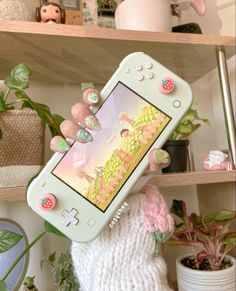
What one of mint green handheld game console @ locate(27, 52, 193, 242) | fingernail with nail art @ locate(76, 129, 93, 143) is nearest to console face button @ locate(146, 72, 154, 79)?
mint green handheld game console @ locate(27, 52, 193, 242)

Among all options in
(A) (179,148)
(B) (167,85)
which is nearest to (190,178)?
(A) (179,148)

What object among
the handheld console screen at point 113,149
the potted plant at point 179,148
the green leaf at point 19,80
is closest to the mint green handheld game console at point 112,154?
the handheld console screen at point 113,149

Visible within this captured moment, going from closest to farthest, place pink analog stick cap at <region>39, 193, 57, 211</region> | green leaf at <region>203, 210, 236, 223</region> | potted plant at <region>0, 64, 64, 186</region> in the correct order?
pink analog stick cap at <region>39, 193, 57, 211</region>
potted plant at <region>0, 64, 64, 186</region>
green leaf at <region>203, 210, 236, 223</region>

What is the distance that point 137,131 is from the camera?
343mm

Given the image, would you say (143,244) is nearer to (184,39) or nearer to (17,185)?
(17,185)

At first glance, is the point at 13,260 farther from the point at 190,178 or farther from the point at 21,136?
the point at 190,178

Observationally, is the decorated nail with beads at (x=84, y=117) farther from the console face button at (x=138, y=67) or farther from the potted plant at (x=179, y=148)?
the potted plant at (x=179, y=148)

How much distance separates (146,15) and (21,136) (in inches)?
12.8

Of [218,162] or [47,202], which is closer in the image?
[47,202]

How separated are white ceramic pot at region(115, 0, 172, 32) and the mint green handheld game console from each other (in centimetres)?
20

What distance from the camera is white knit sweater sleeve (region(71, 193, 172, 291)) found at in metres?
0.32

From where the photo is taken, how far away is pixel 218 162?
0.57 metres

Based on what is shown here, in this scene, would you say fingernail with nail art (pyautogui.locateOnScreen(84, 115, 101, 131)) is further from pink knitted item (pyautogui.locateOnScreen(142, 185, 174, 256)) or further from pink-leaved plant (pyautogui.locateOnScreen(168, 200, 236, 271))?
pink-leaved plant (pyautogui.locateOnScreen(168, 200, 236, 271))

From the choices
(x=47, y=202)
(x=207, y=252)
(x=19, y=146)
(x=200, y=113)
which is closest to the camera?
(x=47, y=202)
